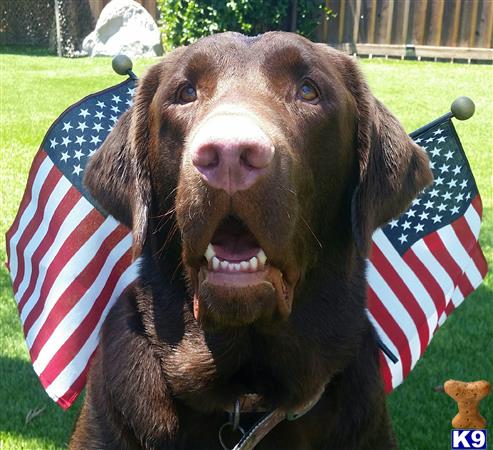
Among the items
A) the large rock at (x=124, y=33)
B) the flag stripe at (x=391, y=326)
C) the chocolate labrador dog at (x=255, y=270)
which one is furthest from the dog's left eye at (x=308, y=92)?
the large rock at (x=124, y=33)

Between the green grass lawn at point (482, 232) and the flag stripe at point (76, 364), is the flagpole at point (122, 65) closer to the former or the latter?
the green grass lawn at point (482, 232)

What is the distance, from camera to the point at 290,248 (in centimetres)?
210

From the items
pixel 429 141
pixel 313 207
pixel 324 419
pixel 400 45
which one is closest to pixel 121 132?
pixel 313 207

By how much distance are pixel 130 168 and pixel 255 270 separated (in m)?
0.69

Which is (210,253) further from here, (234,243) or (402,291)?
(402,291)

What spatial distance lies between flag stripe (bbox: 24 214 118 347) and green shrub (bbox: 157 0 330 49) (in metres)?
9.27

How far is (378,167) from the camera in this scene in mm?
2434

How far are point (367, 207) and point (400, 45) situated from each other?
12.4m

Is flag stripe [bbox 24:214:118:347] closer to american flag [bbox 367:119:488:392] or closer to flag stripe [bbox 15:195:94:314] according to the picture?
flag stripe [bbox 15:195:94:314]

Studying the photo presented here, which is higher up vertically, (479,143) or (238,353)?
(238,353)

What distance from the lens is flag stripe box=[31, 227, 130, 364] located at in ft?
10.9

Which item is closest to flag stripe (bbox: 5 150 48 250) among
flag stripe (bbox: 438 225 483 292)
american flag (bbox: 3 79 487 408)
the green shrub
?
american flag (bbox: 3 79 487 408)

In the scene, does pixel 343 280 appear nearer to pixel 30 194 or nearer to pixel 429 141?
pixel 429 141

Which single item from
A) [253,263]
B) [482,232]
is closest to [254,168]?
[253,263]
